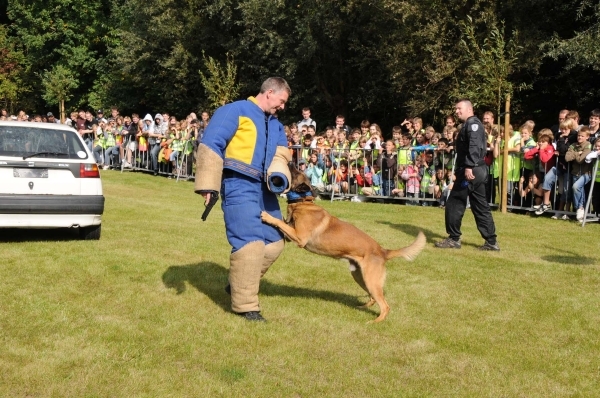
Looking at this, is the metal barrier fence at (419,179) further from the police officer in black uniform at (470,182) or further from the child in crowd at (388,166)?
the police officer in black uniform at (470,182)

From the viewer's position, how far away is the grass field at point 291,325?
4.82 metres

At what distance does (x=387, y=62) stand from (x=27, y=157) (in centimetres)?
1657

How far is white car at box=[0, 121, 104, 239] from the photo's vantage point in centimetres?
909

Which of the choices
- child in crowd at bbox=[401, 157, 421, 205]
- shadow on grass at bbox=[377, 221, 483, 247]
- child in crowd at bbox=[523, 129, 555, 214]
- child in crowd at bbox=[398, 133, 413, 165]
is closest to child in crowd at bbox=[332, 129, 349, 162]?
child in crowd at bbox=[398, 133, 413, 165]

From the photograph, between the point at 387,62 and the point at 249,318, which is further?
the point at 387,62

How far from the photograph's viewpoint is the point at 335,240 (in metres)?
6.37

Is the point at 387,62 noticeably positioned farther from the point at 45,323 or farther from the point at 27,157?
the point at 45,323

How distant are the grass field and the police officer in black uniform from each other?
0.36 m

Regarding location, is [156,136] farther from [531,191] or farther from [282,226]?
[282,226]

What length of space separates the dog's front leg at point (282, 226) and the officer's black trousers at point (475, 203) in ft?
13.2

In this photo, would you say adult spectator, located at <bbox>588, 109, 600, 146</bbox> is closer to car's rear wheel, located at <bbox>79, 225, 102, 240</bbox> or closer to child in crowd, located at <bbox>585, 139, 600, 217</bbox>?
child in crowd, located at <bbox>585, 139, 600, 217</bbox>

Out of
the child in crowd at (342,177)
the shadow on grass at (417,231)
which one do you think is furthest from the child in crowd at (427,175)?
the shadow on grass at (417,231)

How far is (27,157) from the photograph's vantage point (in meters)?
9.20

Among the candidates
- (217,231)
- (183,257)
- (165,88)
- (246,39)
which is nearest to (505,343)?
(183,257)
